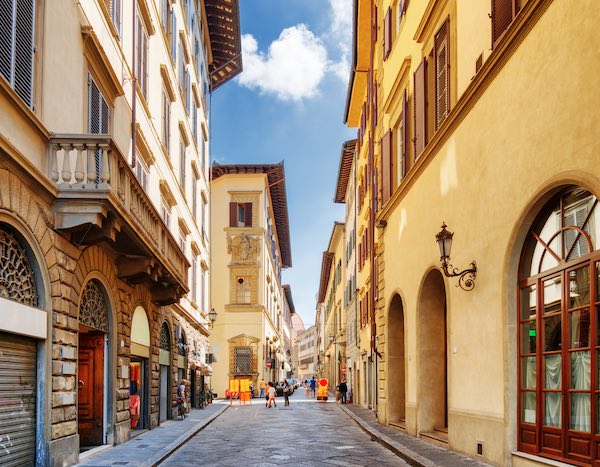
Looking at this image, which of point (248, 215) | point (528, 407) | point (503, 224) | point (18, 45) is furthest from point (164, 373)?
point (248, 215)

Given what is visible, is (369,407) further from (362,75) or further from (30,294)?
(30,294)

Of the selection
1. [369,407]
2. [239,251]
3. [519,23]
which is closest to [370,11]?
[369,407]

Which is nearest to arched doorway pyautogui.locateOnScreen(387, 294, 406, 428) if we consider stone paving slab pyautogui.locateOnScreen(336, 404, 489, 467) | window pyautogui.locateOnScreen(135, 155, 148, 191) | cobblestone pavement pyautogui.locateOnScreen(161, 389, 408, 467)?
stone paving slab pyautogui.locateOnScreen(336, 404, 489, 467)

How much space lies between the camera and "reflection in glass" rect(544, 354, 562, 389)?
994cm

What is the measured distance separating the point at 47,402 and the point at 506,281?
22.5 feet

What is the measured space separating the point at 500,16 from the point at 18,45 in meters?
6.92

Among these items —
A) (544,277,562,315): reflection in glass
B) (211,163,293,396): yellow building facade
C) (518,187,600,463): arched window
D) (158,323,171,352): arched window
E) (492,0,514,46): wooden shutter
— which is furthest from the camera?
(211,163,293,396): yellow building facade

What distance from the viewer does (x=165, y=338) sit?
23.7 meters

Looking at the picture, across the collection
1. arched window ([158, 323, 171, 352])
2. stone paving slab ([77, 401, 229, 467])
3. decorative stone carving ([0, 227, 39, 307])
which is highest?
decorative stone carving ([0, 227, 39, 307])

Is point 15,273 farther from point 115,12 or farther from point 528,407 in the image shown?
point 115,12

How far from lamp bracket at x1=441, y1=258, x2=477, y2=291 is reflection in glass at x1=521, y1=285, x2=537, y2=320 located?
1.79 meters

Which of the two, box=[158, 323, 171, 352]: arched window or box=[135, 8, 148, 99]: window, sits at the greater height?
box=[135, 8, 148, 99]: window

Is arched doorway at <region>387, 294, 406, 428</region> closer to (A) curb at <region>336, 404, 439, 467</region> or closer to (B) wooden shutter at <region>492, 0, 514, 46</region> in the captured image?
(A) curb at <region>336, 404, 439, 467</region>

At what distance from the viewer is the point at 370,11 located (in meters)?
27.6
